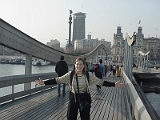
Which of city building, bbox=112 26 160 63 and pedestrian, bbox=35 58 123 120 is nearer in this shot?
pedestrian, bbox=35 58 123 120

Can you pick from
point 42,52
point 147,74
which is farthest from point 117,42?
point 42,52

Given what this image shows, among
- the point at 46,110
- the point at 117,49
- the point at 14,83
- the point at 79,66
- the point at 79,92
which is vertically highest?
the point at 117,49

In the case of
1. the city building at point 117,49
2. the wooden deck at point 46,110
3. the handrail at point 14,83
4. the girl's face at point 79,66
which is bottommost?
the wooden deck at point 46,110

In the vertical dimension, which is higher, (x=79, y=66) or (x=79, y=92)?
(x=79, y=66)

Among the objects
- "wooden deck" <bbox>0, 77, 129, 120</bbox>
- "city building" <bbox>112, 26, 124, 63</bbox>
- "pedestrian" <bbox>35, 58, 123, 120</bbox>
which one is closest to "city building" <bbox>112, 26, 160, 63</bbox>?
"city building" <bbox>112, 26, 124, 63</bbox>

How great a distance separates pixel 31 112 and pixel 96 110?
1.99 metres

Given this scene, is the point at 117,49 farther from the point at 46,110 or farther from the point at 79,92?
the point at 79,92

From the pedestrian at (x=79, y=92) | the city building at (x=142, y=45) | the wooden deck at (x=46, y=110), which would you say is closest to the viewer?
the pedestrian at (x=79, y=92)

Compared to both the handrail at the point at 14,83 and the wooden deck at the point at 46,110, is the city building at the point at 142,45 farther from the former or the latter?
the wooden deck at the point at 46,110

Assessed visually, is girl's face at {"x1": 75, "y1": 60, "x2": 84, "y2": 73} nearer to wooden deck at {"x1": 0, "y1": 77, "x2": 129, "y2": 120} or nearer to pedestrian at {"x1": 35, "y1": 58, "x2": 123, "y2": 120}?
pedestrian at {"x1": 35, "y1": 58, "x2": 123, "y2": 120}

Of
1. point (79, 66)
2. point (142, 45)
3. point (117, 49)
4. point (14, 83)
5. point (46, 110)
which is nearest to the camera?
point (79, 66)

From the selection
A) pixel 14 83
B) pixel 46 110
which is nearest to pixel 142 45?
pixel 14 83

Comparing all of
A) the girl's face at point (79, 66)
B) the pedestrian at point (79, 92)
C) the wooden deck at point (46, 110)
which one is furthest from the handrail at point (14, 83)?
the girl's face at point (79, 66)

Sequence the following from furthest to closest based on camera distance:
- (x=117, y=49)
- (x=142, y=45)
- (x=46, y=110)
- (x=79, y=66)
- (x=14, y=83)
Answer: (x=142, y=45) → (x=117, y=49) → (x=14, y=83) → (x=46, y=110) → (x=79, y=66)
